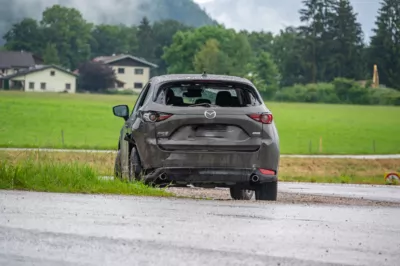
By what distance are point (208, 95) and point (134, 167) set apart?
1.42 metres

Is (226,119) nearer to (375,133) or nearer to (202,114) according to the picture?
(202,114)

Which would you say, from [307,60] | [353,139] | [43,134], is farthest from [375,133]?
[307,60]

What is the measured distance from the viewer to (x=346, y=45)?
625 feet

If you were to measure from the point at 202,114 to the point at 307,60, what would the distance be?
17766 cm

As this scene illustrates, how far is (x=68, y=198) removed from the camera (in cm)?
1391

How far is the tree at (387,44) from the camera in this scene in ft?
547

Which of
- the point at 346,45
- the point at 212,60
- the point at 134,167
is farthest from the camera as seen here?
the point at 346,45

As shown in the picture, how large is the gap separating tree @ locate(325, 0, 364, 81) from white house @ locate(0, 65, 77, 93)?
4101 cm

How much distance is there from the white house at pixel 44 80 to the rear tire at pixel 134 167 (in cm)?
16572

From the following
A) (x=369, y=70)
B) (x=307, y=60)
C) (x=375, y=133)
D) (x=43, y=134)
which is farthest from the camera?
(x=307, y=60)

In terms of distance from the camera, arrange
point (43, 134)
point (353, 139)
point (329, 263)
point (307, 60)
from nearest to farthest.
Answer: point (329, 263) < point (43, 134) < point (353, 139) < point (307, 60)

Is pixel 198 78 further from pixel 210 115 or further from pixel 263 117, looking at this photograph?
pixel 263 117

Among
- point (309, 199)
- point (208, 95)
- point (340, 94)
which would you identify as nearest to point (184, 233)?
point (208, 95)

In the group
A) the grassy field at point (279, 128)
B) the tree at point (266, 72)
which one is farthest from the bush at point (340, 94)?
the grassy field at point (279, 128)
